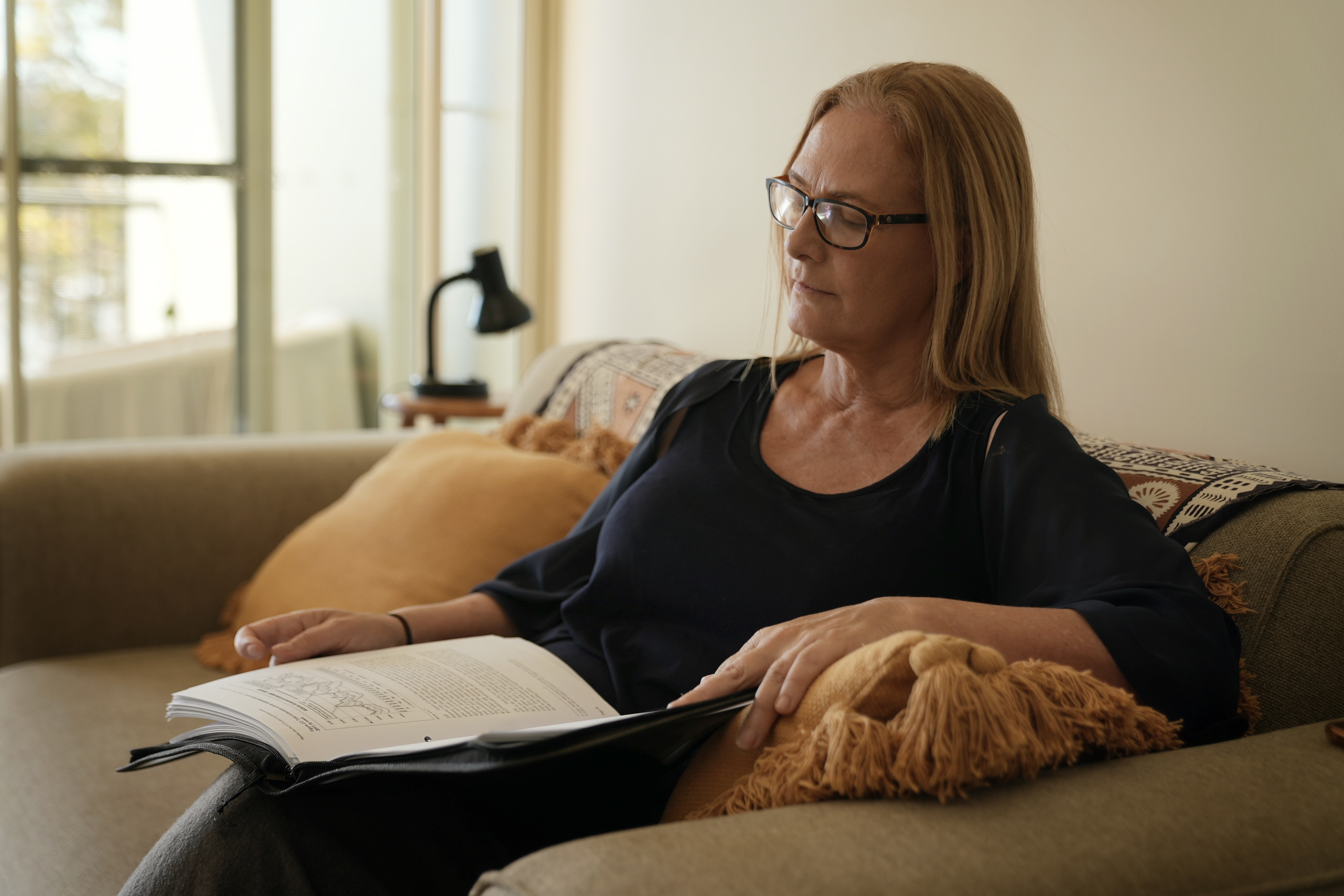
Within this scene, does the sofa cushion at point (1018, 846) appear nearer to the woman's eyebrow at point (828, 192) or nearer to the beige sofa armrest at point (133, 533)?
the woman's eyebrow at point (828, 192)

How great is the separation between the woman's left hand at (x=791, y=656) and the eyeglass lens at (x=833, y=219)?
1.37 feet

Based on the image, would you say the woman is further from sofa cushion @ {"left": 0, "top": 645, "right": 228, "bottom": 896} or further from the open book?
sofa cushion @ {"left": 0, "top": 645, "right": 228, "bottom": 896}

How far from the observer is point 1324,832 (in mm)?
658

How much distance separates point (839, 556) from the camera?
3.25 ft

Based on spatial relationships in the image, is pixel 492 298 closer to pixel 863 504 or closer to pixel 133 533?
pixel 133 533

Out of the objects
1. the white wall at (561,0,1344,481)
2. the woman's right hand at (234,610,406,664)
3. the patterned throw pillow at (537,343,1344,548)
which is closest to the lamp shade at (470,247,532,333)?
the white wall at (561,0,1344,481)

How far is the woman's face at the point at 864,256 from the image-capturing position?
1.07 meters

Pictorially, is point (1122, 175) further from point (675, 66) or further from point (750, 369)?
point (675, 66)

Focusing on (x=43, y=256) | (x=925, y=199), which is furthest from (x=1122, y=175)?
(x=43, y=256)

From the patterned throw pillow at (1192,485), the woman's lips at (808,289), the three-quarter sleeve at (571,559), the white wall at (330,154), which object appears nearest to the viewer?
the patterned throw pillow at (1192,485)

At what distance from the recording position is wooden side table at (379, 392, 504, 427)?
248 cm

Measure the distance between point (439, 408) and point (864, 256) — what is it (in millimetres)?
1614

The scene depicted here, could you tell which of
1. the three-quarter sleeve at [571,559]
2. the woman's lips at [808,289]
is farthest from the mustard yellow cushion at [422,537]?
the woman's lips at [808,289]

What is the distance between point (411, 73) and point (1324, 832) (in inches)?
127
